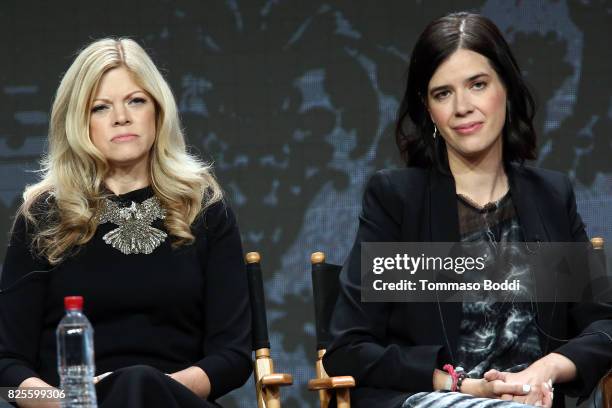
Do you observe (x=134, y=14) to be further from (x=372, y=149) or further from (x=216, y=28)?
(x=372, y=149)

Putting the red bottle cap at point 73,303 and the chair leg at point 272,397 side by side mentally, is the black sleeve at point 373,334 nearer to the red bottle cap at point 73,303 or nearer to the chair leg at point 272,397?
the chair leg at point 272,397

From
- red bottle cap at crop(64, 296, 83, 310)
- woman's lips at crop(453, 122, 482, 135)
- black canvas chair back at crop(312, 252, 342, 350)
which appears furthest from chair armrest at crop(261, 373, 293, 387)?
red bottle cap at crop(64, 296, 83, 310)

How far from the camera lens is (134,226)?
12.2 ft

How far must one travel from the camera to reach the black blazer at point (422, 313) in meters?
3.42

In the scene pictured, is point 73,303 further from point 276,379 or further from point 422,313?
point 422,313

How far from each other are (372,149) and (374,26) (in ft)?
1.67

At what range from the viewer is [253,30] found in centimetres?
498

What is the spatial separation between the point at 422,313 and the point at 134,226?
930mm

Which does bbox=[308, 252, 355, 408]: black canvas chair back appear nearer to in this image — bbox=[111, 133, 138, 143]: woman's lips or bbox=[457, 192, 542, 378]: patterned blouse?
bbox=[457, 192, 542, 378]: patterned blouse

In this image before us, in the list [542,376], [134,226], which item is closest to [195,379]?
[134,226]

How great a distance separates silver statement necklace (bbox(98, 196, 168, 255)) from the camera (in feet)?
12.1

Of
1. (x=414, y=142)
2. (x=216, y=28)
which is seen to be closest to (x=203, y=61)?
(x=216, y=28)

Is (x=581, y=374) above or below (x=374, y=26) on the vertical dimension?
below

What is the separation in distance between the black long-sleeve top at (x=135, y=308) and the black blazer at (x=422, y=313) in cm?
34
